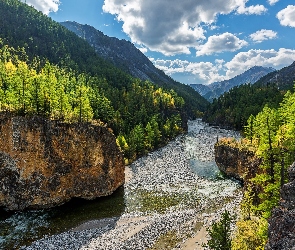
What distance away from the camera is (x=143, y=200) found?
59.0 m

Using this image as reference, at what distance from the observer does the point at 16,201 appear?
169ft

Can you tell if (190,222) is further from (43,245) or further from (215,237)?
(43,245)

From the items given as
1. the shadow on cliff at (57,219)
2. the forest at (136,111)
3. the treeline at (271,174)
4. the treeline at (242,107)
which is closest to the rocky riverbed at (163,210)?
the shadow on cliff at (57,219)

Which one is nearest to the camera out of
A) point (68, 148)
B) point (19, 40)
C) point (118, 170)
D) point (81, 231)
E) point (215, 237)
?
point (215, 237)

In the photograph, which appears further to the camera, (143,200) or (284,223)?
(143,200)

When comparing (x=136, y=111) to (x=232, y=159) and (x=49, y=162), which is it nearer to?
(x=232, y=159)

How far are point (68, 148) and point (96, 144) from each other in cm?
622

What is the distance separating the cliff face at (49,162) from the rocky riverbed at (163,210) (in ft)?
32.0

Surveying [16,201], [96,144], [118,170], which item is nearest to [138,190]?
[118,170]

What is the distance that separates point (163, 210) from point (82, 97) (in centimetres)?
3603

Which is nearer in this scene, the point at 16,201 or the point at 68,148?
the point at 16,201

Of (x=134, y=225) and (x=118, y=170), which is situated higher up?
(x=118, y=170)

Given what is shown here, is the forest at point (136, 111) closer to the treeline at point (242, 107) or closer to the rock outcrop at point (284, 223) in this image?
the treeline at point (242, 107)

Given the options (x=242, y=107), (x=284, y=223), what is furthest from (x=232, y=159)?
(x=242, y=107)
